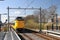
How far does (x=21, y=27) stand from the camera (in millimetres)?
48438

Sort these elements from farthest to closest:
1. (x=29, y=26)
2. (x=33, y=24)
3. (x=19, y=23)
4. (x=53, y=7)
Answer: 1. (x=29, y=26)
2. (x=33, y=24)
3. (x=53, y=7)
4. (x=19, y=23)

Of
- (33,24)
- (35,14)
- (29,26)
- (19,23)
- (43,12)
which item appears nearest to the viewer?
(19,23)

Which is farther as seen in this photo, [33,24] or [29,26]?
[29,26]

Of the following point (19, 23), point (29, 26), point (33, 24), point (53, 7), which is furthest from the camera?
point (29, 26)

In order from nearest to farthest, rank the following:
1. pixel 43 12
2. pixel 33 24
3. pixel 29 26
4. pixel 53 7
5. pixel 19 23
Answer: pixel 19 23, pixel 53 7, pixel 43 12, pixel 33 24, pixel 29 26

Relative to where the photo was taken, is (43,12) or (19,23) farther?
(43,12)

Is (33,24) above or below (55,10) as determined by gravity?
below

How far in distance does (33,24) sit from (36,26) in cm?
170

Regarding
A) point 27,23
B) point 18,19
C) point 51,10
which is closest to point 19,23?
point 18,19

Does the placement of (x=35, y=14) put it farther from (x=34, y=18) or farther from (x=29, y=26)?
(x=29, y=26)

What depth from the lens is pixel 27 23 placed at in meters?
86.5

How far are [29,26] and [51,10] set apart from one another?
1992 cm

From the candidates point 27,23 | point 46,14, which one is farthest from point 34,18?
point 46,14

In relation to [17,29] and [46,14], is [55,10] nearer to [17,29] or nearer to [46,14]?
[46,14]
